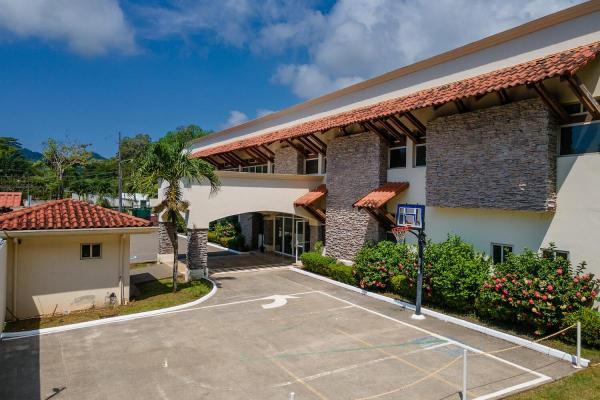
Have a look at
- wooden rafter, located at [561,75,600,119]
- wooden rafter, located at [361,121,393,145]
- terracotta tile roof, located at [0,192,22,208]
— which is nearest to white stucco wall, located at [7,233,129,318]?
wooden rafter, located at [361,121,393,145]

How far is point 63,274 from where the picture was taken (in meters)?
14.1

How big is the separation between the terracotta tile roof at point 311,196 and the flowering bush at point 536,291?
1051 centimetres

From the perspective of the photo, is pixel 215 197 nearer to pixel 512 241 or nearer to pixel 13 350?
pixel 13 350

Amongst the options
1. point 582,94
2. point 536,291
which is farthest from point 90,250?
point 582,94

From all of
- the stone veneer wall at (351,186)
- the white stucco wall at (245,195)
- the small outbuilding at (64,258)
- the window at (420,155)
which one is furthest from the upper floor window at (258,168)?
the small outbuilding at (64,258)

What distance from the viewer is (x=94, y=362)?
32.3ft

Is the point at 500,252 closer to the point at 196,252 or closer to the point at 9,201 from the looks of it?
the point at 196,252

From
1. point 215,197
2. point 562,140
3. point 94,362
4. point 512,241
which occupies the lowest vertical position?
point 94,362

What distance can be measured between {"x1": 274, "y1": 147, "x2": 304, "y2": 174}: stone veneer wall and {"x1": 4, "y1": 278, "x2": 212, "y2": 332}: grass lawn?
9.77 meters

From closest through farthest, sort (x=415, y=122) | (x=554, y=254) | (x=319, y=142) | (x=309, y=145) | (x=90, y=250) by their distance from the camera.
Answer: (x=554, y=254) < (x=90, y=250) < (x=415, y=122) < (x=319, y=142) < (x=309, y=145)

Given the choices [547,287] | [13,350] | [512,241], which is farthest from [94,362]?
[512,241]

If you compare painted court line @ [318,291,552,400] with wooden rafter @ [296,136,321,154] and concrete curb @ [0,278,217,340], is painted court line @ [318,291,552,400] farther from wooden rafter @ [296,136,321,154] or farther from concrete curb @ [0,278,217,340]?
wooden rafter @ [296,136,321,154]

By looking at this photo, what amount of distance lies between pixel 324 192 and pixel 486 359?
1314cm

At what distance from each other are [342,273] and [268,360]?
915 cm
